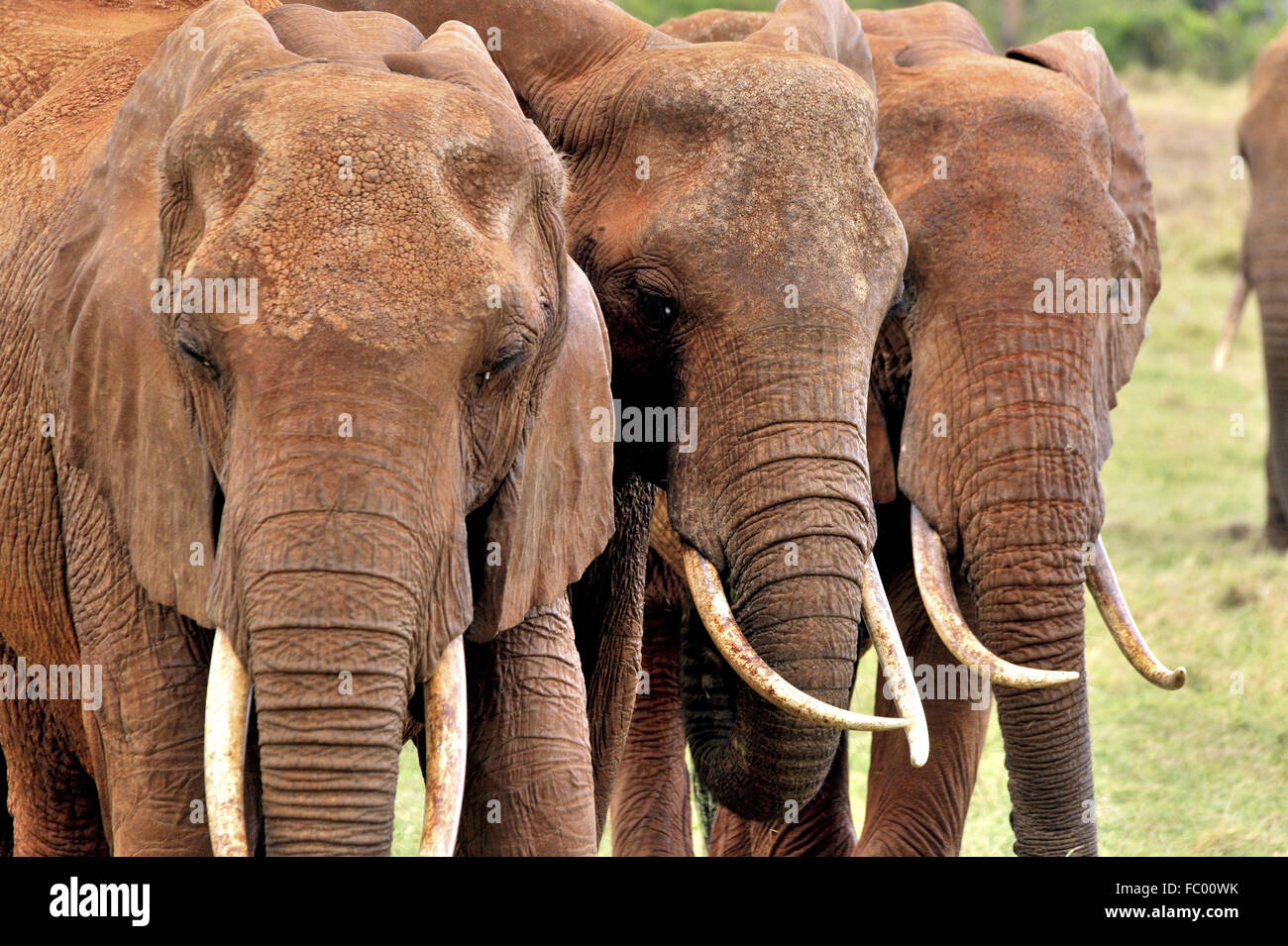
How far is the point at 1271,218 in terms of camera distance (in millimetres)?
9109

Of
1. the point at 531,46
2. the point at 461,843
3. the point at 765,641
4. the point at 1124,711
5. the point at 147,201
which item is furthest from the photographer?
the point at 1124,711

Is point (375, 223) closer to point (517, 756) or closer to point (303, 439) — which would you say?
point (303, 439)

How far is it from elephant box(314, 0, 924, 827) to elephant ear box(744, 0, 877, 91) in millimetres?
22

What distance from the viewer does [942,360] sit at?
16.6 feet

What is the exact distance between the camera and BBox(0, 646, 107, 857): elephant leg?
427 centimetres

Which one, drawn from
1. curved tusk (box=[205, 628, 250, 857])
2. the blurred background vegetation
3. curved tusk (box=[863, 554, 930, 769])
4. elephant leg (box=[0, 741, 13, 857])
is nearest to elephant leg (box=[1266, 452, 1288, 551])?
curved tusk (box=[863, 554, 930, 769])

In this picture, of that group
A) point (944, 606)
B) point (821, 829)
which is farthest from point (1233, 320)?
point (944, 606)

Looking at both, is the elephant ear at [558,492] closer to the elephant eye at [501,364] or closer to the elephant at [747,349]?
the elephant eye at [501,364]

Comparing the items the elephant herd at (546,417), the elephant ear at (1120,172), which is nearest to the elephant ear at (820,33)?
the elephant herd at (546,417)

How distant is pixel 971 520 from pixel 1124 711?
113 inches

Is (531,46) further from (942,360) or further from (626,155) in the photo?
(942,360)

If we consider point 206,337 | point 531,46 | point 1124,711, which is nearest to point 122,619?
point 206,337

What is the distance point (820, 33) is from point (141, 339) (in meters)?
1.85

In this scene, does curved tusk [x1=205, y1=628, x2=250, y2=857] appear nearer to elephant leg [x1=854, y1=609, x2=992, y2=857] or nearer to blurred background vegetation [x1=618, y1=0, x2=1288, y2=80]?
elephant leg [x1=854, y1=609, x2=992, y2=857]
